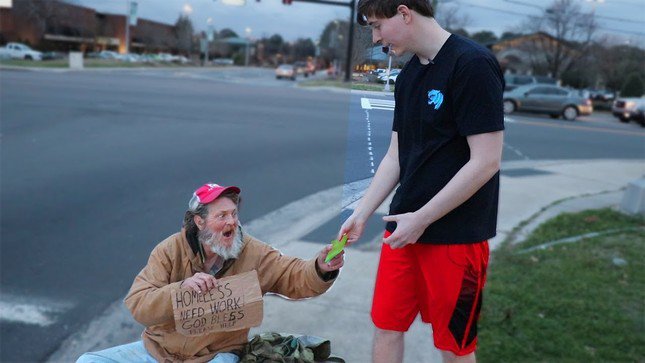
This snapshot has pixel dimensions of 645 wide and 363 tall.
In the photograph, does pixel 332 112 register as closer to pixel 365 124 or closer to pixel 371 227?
pixel 371 227

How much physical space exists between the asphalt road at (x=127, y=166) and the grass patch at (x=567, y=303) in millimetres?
1825

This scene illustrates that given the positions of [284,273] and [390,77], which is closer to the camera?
[390,77]

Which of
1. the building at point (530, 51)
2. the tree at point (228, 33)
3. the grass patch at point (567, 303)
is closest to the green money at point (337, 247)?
the grass patch at point (567, 303)

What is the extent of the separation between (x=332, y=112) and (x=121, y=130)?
22.4ft

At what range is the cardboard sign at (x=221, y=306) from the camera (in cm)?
225

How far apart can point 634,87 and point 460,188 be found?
132 feet

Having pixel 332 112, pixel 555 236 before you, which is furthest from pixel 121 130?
pixel 555 236

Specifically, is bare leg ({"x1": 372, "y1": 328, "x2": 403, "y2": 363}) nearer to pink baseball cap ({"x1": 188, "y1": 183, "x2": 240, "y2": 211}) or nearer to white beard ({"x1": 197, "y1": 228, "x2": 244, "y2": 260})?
white beard ({"x1": 197, "y1": 228, "x2": 244, "y2": 260})

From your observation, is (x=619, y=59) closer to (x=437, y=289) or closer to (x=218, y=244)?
(x=437, y=289)

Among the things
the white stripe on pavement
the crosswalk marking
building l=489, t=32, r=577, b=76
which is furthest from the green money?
building l=489, t=32, r=577, b=76

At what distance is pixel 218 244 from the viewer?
2393 millimetres

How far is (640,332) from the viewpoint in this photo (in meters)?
3.77

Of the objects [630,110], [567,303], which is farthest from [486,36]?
[567,303]

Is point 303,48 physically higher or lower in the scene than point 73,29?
higher
